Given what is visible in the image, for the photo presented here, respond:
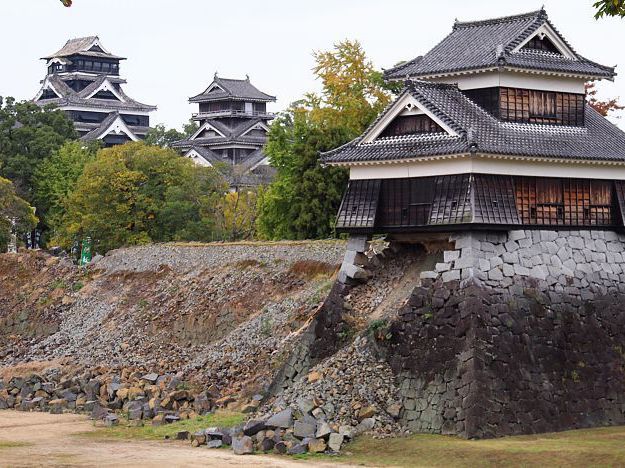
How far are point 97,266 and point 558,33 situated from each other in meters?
27.3

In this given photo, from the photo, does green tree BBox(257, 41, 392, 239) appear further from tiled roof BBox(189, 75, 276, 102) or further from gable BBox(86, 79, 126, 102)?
gable BBox(86, 79, 126, 102)

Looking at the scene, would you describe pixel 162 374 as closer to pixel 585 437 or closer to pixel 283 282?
pixel 283 282

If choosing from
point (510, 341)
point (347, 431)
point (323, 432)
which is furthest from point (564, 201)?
point (323, 432)

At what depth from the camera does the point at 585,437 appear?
39.4m

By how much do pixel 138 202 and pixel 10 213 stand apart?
333 inches

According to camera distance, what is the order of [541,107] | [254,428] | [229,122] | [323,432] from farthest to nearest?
[229,122] < [541,107] < [254,428] < [323,432]

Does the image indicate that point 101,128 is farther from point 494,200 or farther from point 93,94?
point 494,200

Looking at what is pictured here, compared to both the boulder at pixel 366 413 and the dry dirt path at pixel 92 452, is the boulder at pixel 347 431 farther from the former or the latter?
the dry dirt path at pixel 92 452

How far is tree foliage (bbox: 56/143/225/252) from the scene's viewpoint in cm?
7181

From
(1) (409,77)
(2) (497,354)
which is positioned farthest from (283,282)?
(2) (497,354)

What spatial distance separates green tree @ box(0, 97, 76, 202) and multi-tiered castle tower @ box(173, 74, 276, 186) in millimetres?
14360

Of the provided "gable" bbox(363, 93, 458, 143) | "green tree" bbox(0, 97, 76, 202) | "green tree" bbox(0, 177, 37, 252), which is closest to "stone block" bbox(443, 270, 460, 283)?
"gable" bbox(363, 93, 458, 143)

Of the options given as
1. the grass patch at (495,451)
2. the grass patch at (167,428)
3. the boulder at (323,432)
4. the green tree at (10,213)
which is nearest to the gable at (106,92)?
the green tree at (10,213)

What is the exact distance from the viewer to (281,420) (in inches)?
1564
